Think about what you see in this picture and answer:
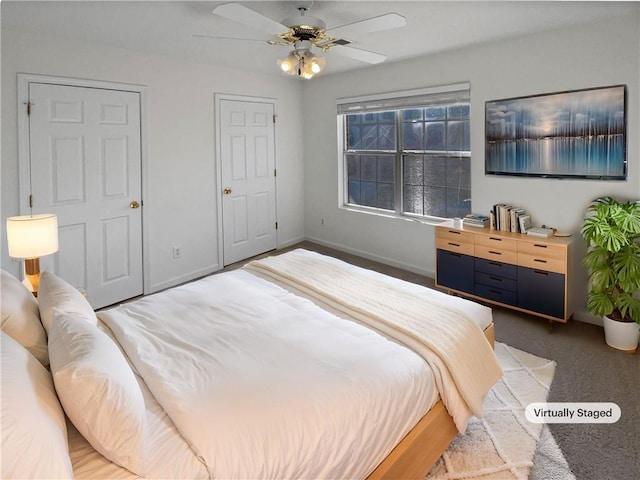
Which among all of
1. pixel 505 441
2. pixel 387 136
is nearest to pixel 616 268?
pixel 505 441

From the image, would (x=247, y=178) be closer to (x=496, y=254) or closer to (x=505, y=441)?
(x=496, y=254)

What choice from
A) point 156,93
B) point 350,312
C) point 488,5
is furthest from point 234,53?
point 350,312

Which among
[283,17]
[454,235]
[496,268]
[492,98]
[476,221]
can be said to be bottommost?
[496,268]

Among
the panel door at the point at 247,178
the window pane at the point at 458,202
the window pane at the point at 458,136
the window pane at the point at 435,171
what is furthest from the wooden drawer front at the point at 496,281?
the panel door at the point at 247,178

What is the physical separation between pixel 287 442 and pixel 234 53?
3774 millimetres

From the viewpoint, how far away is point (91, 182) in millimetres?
3850

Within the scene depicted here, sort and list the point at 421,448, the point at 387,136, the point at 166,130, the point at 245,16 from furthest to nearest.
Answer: the point at 387,136, the point at 166,130, the point at 245,16, the point at 421,448

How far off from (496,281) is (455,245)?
49 cm

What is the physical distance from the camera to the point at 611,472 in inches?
77.0

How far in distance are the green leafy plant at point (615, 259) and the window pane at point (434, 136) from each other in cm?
181

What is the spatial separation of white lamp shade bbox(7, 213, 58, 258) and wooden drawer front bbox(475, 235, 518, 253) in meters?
3.29

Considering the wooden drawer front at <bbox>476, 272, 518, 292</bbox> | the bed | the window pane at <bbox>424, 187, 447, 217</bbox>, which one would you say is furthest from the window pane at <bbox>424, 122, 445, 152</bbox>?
the bed

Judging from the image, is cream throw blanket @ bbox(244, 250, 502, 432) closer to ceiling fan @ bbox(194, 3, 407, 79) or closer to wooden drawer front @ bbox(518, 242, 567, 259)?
ceiling fan @ bbox(194, 3, 407, 79)

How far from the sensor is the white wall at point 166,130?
3355 millimetres
